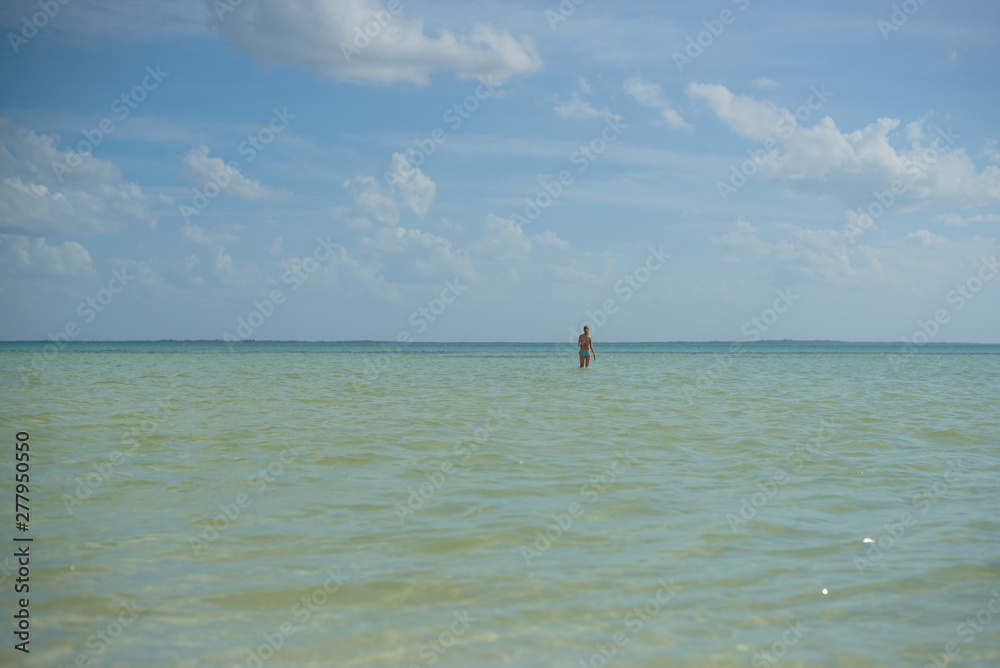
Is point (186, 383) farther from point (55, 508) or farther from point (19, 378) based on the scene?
point (55, 508)

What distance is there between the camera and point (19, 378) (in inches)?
1043

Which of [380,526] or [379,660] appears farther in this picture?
[380,526]

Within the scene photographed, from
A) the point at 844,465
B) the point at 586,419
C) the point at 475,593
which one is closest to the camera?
the point at 475,593

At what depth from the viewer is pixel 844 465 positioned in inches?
384

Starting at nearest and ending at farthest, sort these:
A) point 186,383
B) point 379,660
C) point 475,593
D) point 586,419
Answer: point 379,660 → point 475,593 → point 586,419 → point 186,383

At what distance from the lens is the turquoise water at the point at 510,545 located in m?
4.43

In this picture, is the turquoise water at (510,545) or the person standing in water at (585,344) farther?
the person standing in water at (585,344)

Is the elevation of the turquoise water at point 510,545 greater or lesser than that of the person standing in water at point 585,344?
lesser

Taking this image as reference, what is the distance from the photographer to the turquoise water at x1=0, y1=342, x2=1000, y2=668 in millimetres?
4426

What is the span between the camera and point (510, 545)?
6.20 m

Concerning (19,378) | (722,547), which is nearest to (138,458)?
(722,547)

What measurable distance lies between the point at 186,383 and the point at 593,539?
21532 mm

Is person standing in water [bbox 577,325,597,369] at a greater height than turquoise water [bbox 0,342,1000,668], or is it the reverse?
person standing in water [bbox 577,325,597,369]

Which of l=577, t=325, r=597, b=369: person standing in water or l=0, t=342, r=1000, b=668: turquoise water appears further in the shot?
l=577, t=325, r=597, b=369: person standing in water
